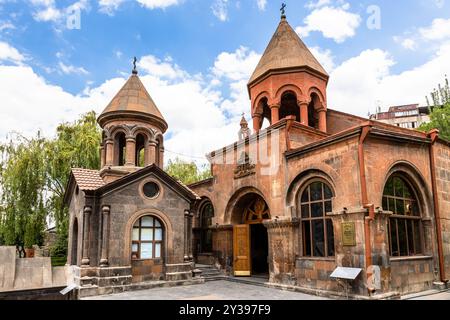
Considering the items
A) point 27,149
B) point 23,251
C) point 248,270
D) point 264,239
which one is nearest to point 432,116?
point 264,239

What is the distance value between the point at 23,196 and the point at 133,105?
955 cm

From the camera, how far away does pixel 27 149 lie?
66.6 ft

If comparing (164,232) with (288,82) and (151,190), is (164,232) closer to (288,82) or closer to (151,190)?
(151,190)

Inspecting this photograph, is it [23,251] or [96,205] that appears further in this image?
[23,251]

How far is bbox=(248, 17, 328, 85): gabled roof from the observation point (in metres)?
15.1

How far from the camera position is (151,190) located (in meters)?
13.1

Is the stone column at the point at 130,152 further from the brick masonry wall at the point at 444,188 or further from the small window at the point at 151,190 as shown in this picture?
the brick masonry wall at the point at 444,188

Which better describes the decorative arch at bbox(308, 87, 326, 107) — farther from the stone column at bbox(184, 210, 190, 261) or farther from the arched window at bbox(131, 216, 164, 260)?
the arched window at bbox(131, 216, 164, 260)

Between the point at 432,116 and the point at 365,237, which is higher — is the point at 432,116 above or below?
above

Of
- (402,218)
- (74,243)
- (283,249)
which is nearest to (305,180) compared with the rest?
(283,249)
